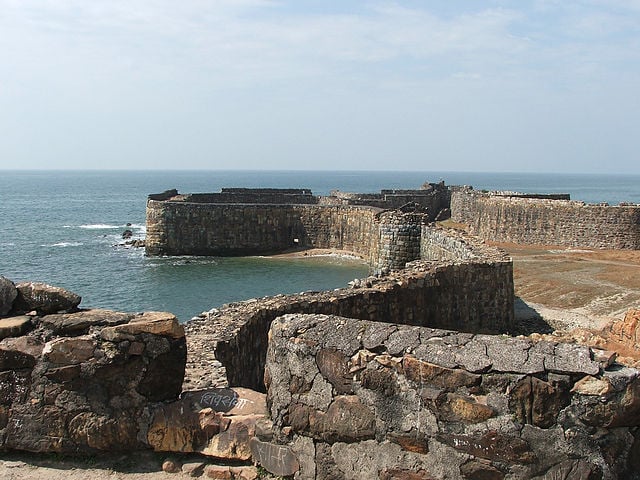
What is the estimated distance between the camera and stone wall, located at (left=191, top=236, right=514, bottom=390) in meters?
10.3

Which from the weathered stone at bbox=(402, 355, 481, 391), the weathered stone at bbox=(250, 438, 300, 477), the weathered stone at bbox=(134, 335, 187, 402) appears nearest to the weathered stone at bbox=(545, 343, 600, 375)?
the weathered stone at bbox=(402, 355, 481, 391)

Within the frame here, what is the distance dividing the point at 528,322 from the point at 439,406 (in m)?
13.7

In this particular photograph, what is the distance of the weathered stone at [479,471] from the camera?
4836 millimetres

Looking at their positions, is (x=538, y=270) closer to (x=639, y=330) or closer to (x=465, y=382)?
(x=639, y=330)

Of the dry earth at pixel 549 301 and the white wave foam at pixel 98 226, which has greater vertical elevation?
the dry earth at pixel 549 301

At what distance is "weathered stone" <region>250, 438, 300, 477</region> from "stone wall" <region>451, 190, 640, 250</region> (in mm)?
35008

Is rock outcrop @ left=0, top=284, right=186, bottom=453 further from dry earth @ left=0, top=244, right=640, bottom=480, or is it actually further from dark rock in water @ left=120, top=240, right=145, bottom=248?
dark rock in water @ left=120, top=240, right=145, bottom=248

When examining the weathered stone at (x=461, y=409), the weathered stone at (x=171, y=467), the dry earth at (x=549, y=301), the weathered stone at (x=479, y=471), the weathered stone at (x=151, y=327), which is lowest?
the dry earth at (x=549, y=301)

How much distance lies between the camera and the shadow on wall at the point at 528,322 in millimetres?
16981

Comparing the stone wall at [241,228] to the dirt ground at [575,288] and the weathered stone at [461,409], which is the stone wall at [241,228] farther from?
the weathered stone at [461,409]

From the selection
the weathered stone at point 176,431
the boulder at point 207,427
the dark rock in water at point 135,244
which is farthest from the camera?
the dark rock in water at point 135,244

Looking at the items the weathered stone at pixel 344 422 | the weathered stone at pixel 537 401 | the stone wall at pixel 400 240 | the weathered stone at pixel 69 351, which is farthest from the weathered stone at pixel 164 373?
the stone wall at pixel 400 240

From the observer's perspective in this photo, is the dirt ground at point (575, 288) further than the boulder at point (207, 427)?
Yes

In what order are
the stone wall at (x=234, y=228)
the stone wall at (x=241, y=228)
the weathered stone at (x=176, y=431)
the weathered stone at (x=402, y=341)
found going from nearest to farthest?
the weathered stone at (x=402, y=341)
the weathered stone at (x=176, y=431)
the stone wall at (x=241, y=228)
the stone wall at (x=234, y=228)
